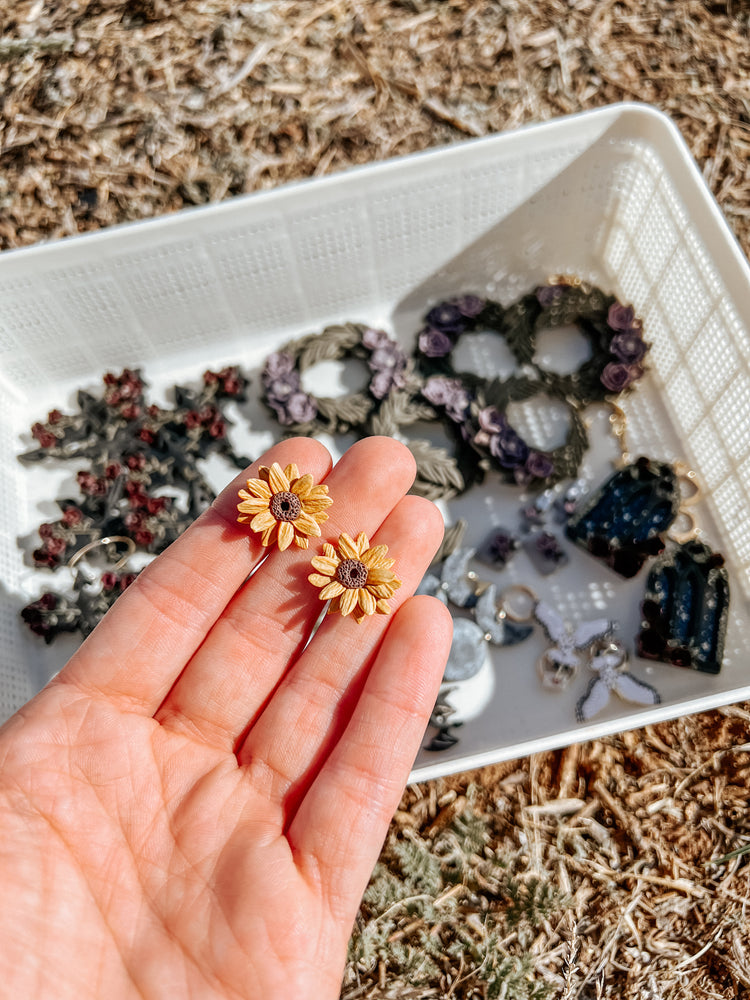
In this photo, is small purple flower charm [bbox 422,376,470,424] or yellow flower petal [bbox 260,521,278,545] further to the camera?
small purple flower charm [bbox 422,376,470,424]

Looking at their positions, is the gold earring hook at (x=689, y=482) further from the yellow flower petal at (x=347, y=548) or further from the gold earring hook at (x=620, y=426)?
the yellow flower petal at (x=347, y=548)

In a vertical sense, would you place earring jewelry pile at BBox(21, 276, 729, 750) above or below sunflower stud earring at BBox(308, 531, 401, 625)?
below

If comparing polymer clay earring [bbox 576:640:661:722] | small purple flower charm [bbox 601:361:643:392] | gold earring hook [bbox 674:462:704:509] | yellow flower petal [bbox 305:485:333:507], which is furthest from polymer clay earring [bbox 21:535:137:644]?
gold earring hook [bbox 674:462:704:509]

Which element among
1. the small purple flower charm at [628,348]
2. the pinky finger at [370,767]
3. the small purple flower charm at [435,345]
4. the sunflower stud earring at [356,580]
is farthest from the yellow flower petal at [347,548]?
the small purple flower charm at [628,348]

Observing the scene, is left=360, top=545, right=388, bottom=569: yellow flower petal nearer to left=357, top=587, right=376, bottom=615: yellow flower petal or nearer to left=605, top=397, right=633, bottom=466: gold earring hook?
left=357, top=587, right=376, bottom=615: yellow flower petal

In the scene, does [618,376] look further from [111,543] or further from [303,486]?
[111,543]

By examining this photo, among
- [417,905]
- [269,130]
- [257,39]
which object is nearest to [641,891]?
[417,905]
